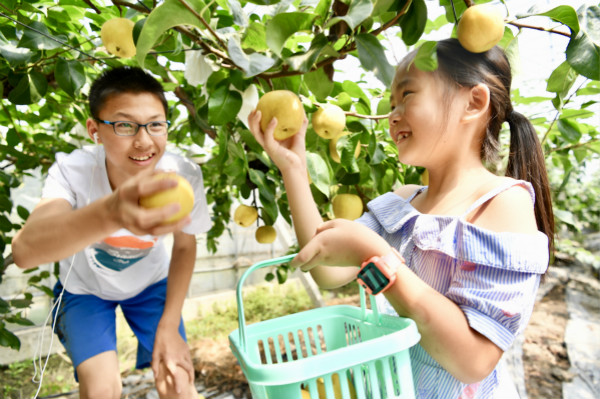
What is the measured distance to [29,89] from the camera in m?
0.90

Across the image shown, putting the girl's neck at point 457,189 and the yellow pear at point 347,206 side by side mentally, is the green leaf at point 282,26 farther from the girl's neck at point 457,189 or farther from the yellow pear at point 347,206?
the yellow pear at point 347,206

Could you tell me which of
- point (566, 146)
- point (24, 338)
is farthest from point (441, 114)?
point (24, 338)

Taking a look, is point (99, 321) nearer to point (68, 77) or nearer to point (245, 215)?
point (245, 215)

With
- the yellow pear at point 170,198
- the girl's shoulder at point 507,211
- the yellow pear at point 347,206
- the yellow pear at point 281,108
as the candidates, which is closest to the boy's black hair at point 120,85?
the yellow pear at point 281,108

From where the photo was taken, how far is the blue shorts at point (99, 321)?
1087 millimetres

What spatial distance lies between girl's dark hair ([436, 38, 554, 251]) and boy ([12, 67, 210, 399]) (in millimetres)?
532

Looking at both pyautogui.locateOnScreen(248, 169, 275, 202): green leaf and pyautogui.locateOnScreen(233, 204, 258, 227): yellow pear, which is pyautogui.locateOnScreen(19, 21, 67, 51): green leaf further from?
pyautogui.locateOnScreen(233, 204, 258, 227): yellow pear

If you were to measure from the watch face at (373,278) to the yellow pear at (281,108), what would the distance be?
29 cm

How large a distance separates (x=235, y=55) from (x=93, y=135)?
0.64 meters

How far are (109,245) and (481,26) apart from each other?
101 cm

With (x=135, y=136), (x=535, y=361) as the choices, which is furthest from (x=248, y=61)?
(x=535, y=361)

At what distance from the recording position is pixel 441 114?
674 millimetres

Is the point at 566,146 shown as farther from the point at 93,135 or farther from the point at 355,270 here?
the point at 93,135

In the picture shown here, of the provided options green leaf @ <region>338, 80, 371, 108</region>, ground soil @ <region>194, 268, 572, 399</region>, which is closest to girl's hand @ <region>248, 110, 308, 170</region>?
Answer: green leaf @ <region>338, 80, 371, 108</region>
